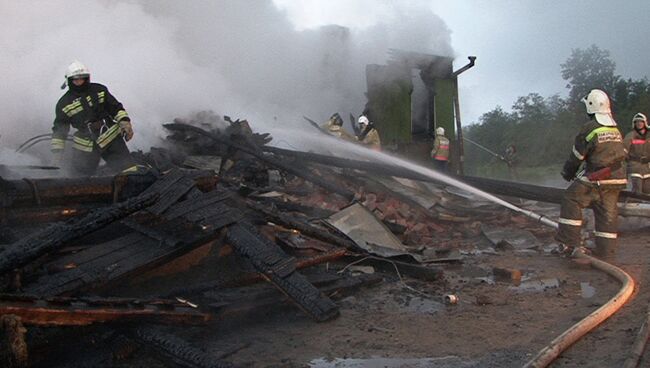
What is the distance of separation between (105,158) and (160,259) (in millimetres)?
2514

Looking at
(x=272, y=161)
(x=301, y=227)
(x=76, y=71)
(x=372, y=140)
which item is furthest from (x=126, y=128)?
(x=372, y=140)

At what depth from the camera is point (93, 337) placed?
10.3 feet

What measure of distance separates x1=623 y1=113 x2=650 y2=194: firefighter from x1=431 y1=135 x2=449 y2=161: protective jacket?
12.2ft

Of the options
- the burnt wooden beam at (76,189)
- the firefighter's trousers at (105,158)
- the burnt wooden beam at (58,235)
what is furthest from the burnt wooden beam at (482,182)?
the burnt wooden beam at (58,235)

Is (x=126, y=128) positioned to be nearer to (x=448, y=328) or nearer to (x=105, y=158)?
(x=105, y=158)

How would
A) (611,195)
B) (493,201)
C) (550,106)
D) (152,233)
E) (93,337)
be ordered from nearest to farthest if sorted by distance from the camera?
1. (93,337)
2. (152,233)
3. (611,195)
4. (493,201)
5. (550,106)

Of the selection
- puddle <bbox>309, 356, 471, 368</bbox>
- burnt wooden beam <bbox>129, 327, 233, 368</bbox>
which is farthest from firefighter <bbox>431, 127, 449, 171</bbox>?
burnt wooden beam <bbox>129, 327, 233, 368</bbox>

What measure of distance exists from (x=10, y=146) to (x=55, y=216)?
4.11 metres

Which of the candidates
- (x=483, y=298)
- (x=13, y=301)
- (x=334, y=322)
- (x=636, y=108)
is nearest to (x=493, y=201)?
(x=483, y=298)

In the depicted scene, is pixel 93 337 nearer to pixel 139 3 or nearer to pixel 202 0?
pixel 139 3

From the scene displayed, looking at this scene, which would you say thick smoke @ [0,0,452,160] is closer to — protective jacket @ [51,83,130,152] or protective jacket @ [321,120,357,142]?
protective jacket @ [321,120,357,142]

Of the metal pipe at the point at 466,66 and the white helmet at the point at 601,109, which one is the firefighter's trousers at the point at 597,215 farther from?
the metal pipe at the point at 466,66

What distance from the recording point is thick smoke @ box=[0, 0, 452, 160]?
→ 26.9 feet

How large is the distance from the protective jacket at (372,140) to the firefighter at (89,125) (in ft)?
20.2
